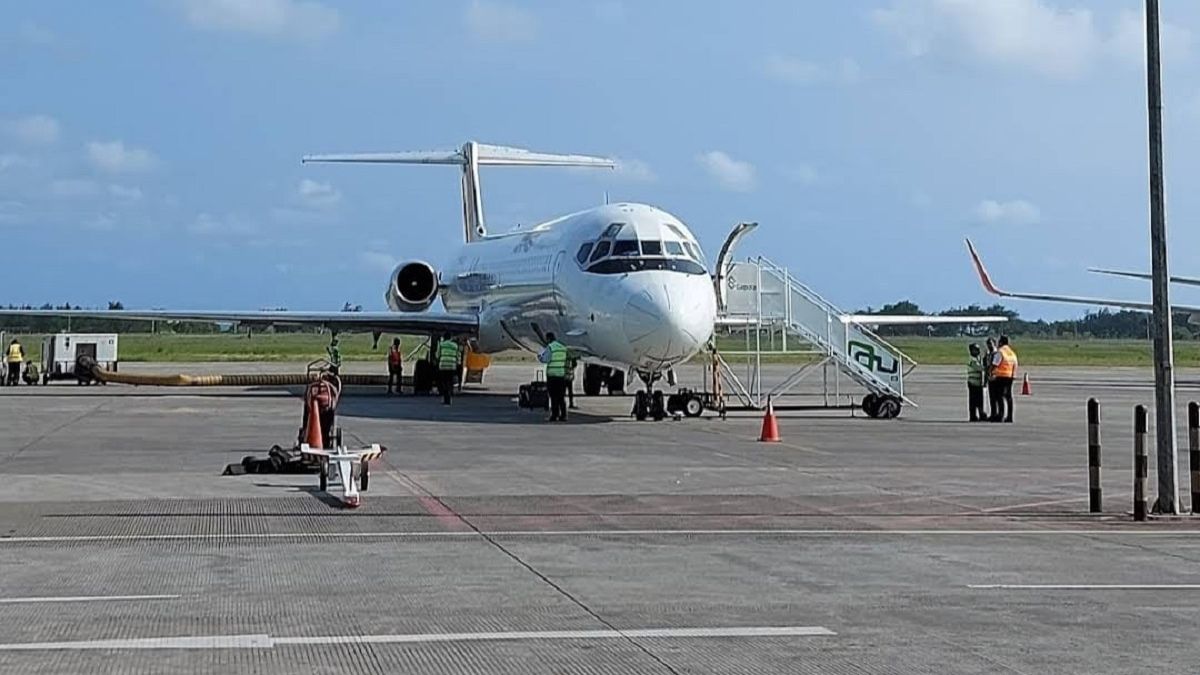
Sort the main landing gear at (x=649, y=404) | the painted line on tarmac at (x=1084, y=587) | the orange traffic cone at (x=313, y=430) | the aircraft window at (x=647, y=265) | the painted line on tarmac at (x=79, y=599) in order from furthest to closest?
the main landing gear at (x=649, y=404) → the aircraft window at (x=647, y=265) → the orange traffic cone at (x=313, y=430) → the painted line on tarmac at (x=1084, y=587) → the painted line on tarmac at (x=79, y=599)

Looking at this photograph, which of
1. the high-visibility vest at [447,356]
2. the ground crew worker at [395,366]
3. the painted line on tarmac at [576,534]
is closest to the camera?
the painted line on tarmac at [576,534]

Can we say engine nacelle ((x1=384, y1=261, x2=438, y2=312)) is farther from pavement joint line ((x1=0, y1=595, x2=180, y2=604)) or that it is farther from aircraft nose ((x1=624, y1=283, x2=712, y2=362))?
pavement joint line ((x1=0, y1=595, x2=180, y2=604))

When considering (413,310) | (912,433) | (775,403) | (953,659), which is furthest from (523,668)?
(413,310)

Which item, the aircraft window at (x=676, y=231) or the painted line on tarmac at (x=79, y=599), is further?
the aircraft window at (x=676, y=231)

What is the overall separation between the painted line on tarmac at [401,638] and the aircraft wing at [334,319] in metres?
27.0

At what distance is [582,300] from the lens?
27.9m

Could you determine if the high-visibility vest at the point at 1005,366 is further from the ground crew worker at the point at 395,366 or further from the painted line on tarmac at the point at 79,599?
the painted line on tarmac at the point at 79,599

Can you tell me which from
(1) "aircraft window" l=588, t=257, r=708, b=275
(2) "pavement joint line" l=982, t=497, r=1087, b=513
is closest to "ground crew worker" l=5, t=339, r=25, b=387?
(1) "aircraft window" l=588, t=257, r=708, b=275

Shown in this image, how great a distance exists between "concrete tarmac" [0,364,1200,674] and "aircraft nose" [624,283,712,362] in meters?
4.42

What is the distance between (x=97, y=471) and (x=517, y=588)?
9.33m

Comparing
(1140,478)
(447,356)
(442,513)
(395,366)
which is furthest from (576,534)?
(395,366)

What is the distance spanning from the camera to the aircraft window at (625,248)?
89.7 feet

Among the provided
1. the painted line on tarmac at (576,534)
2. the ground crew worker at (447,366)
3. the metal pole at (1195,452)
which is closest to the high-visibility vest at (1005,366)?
the ground crew worker at (447,366)

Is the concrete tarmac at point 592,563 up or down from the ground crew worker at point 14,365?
down
